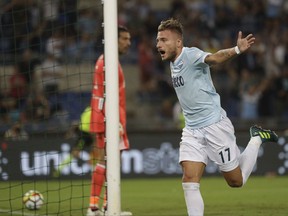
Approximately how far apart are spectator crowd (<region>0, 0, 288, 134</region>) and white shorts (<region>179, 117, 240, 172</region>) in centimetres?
808

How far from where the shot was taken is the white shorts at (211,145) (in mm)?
7777

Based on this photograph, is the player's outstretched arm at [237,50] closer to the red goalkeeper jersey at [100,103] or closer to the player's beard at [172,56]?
the player's beard at [172,56]

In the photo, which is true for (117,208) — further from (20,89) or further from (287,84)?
(287,84)

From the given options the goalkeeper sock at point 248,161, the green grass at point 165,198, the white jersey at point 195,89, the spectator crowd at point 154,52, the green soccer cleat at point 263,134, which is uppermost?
the spectator crowd at point 154,52

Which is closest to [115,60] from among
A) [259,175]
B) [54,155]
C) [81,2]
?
[54,155]

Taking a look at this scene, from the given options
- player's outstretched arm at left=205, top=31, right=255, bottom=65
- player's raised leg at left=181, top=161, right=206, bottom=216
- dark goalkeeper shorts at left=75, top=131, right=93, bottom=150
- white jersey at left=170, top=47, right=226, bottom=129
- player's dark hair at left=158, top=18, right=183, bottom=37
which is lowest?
player's raised leg at left=181, top=161, right=206, bottom=216

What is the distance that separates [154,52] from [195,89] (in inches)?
488

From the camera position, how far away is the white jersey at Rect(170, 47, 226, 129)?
7707 mm

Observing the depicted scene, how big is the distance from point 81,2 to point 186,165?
43.9ft

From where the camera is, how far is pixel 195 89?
7.78m

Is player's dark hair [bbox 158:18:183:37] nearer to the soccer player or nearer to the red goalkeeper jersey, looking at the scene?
the soccer player

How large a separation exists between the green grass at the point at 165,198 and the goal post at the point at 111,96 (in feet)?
4.98

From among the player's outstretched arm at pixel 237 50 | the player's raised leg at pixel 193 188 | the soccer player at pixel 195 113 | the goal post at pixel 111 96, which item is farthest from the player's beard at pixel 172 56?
the player's raised leg at pixel 193 188

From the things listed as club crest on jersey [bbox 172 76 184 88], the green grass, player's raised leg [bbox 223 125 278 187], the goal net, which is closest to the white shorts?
player's raised leg [bbox 223 125 278 187]
